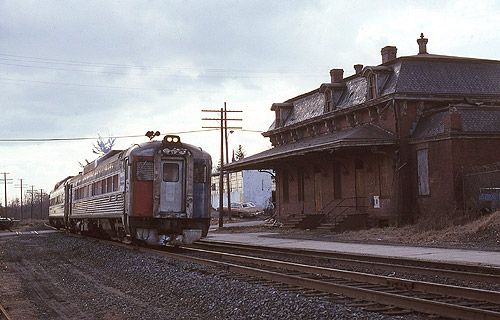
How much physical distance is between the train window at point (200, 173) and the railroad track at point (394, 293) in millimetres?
6533

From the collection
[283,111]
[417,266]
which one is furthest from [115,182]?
[283,111]

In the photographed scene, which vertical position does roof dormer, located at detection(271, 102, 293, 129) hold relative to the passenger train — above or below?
above

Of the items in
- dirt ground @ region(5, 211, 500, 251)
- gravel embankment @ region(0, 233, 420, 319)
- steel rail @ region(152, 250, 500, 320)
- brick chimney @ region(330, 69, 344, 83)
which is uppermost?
brick chimney @ region(330, 69, 344, 83)

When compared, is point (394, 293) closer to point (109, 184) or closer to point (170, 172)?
point (170, 172)

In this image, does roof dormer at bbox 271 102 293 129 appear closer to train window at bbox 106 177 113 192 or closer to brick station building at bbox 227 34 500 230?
brick station building at bbox 227 34 500 230

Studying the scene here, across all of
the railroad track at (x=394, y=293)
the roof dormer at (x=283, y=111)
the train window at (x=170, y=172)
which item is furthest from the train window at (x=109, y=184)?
the roof dormer at (x=283, y=111)

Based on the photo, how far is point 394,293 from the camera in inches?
387

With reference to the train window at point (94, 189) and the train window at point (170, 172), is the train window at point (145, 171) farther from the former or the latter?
the train window at point (94, 189)

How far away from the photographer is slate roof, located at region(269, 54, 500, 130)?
100ft

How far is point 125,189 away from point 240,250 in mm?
4488

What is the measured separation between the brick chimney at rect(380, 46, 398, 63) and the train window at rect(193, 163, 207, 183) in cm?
1963

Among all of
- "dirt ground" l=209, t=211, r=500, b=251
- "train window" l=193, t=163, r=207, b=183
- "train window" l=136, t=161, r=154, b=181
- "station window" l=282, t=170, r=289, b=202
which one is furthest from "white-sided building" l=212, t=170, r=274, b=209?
"train window" l=136, t=161, r=154, b=181

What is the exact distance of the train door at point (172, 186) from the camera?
1938 centimetres

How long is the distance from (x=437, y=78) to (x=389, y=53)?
561cm
